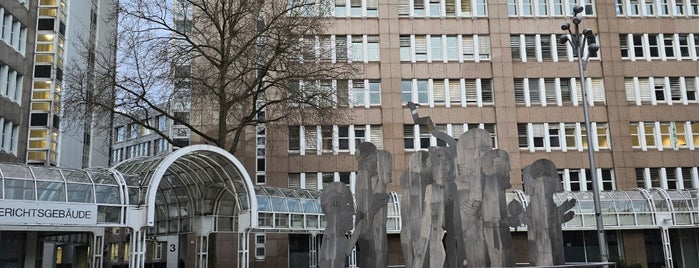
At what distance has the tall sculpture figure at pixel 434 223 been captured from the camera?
54.7ft

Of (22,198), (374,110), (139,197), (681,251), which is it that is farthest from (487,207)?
(681,251)

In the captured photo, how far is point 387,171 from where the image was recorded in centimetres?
1836

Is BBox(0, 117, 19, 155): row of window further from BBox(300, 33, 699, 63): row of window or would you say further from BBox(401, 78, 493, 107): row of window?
BBox(401, 78, 493, 107): row of window

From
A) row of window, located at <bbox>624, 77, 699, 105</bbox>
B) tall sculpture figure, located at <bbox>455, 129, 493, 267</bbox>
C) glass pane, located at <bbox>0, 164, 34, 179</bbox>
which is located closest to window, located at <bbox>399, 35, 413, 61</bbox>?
row of window, located at <bbox>624, 77, 699, 105</bbox>

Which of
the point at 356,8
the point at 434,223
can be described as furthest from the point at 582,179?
A: the point at 434,223

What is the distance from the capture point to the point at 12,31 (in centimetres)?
3822

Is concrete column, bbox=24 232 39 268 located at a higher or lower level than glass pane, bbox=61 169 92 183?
lower

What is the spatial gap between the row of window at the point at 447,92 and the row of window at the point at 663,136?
10125 mm

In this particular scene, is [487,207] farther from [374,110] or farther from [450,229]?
[374,110]

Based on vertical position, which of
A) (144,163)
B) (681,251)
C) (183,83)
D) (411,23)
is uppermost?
(411,23)

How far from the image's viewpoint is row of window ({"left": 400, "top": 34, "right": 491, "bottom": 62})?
4447 centimetres

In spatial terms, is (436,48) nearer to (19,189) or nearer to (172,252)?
(172,252)

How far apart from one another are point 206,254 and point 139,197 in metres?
5.56

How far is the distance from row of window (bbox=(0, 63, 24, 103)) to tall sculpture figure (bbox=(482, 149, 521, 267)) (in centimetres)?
2973
